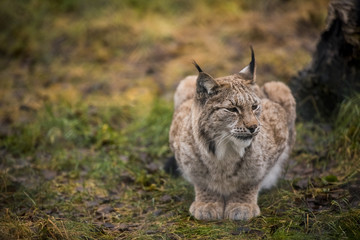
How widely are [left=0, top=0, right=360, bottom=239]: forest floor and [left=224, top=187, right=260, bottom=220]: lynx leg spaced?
0.38 ft

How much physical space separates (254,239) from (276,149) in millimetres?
1250

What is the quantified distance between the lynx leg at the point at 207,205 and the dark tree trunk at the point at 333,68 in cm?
224

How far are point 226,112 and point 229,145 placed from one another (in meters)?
0.34

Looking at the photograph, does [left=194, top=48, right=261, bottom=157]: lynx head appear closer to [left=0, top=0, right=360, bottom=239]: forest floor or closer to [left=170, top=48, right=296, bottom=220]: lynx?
[left=170, top=48, right=296, bottom=220]: lynx

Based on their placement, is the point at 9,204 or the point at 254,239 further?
the point at 9,204

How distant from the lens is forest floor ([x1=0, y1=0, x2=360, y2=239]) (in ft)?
12.8

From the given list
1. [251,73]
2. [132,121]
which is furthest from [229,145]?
[132,121]

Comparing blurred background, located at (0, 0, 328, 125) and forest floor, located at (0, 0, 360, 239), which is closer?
forest floor, located at (0, 0, 360, 239)

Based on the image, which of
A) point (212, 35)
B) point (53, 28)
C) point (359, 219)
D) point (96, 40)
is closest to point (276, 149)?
point (359, 219)

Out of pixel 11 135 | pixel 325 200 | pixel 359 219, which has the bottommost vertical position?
pixel 11 135

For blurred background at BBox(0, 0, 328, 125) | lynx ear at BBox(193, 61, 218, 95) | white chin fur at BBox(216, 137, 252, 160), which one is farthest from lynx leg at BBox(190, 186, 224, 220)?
blurred background at BBox(0, 0, 328, 125)

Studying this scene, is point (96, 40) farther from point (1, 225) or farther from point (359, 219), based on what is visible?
point (359, 219)

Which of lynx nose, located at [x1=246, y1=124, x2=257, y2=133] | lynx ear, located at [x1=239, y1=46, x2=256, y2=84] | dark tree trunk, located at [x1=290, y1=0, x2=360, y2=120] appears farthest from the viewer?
dark tree trunk, located at [x1=290, y1=0, x2=360, y2=120]

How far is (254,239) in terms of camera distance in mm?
3506
